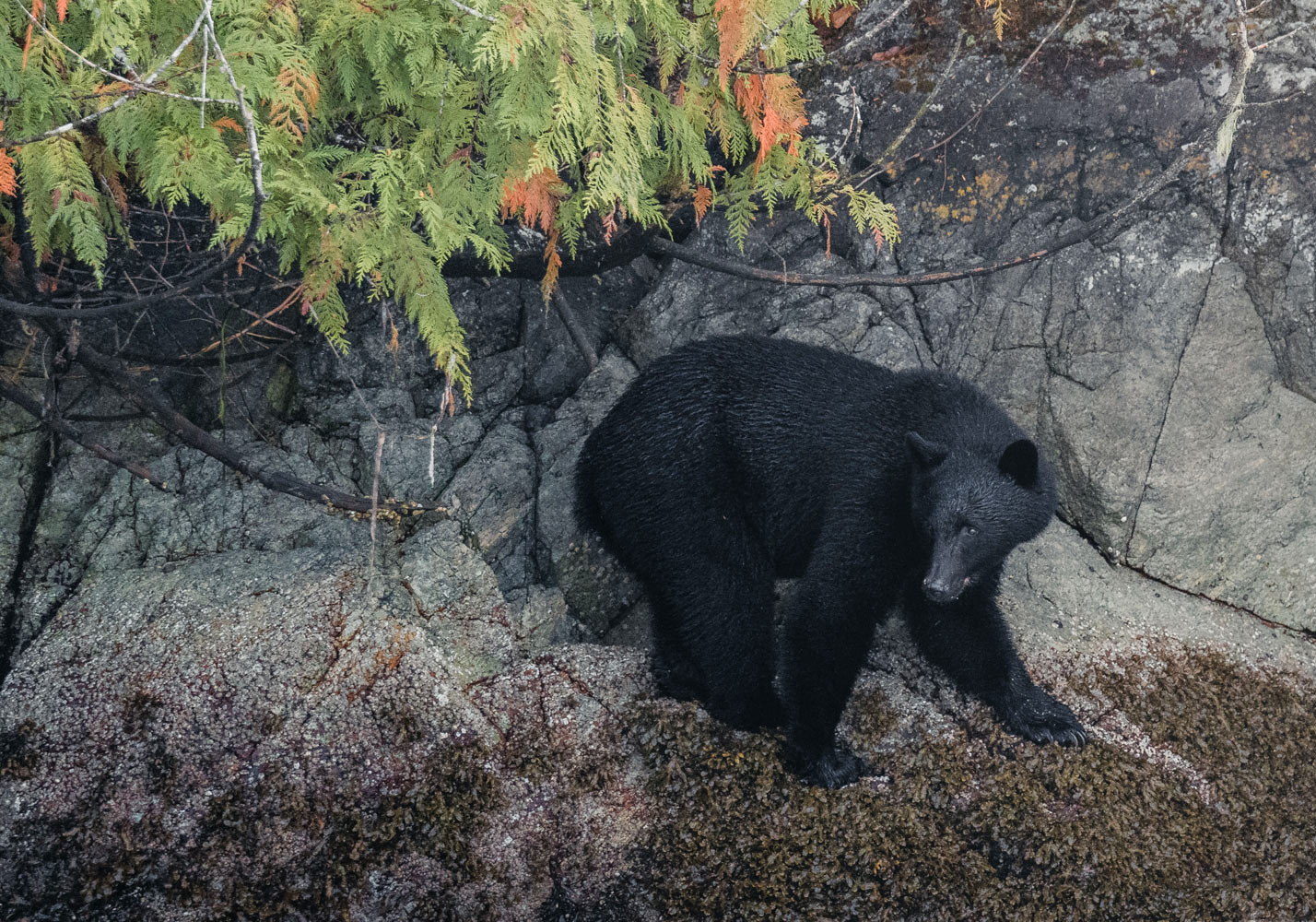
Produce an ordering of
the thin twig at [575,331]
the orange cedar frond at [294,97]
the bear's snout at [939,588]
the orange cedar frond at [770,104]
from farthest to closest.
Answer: the thin twig at [575,331]
the orange cedar frond at [770,104]
the bear's snout at [939,588]
the orange cedar frond at [294,97]

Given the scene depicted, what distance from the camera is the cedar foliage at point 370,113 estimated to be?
3957 mm

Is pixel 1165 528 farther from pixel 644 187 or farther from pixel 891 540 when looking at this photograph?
pixel 644 187

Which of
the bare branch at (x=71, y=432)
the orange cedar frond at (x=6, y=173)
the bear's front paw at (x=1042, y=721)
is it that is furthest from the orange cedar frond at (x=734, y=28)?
the bare branch at (x=71, y=432)

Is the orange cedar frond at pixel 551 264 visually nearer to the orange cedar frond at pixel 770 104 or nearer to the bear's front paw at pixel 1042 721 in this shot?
the orange cedar frond at pixel 770 104

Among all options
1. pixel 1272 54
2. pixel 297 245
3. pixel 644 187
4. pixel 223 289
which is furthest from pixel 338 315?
pixel 1272 54

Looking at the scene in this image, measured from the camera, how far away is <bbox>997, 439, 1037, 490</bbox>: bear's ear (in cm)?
425

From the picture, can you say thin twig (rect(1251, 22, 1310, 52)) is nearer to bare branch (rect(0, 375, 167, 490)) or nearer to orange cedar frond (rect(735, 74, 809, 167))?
orange cedar frond (rect(735, 74, 809, 167))

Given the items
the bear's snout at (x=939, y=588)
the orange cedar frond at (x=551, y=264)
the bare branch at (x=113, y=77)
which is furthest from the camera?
the orange cedar frond at (x=551, y=264)

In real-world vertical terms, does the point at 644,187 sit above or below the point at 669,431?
above

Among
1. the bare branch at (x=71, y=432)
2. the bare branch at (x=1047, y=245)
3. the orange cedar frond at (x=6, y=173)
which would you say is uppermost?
the orange cedar frond at (x=6, y=173)

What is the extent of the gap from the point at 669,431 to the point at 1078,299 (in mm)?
2652

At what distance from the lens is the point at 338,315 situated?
4.62 metres

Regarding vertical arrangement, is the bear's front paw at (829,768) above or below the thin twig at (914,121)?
below

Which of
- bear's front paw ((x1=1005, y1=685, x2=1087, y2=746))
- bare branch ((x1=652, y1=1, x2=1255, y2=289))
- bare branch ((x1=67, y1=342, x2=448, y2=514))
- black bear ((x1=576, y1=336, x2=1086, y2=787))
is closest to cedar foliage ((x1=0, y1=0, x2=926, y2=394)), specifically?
bare branch ((x1=67, y1=342, x2=448, y2=514))
